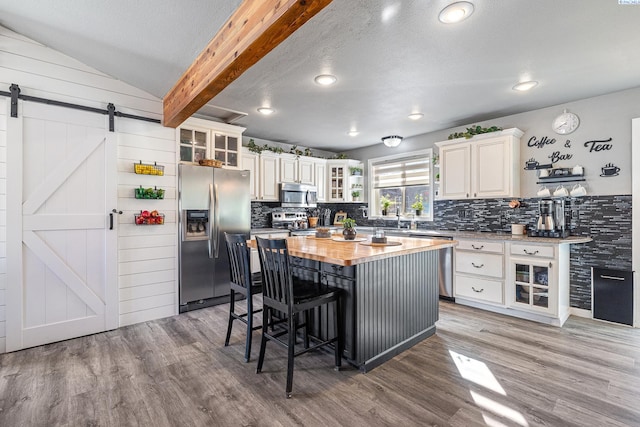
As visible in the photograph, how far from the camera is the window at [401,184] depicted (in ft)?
17.1

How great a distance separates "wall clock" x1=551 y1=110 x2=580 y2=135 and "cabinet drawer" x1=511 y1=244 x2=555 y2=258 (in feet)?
4.76

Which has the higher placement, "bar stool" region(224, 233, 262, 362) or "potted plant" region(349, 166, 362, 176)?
"potted plant" region(349, 166, 362, 176)

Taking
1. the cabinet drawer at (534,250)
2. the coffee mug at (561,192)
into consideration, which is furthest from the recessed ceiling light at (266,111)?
the coffee mug at (561,192)

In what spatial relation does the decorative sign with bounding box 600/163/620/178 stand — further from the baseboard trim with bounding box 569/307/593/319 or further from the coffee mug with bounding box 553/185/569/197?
the baseboard trim with bounding box 569/307/593/319

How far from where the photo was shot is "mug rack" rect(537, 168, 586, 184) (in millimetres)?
3541

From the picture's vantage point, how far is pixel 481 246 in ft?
12.4

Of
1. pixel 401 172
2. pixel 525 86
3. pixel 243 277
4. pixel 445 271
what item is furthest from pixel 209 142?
pixel 525 86

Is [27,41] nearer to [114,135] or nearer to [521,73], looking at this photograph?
[114,135]

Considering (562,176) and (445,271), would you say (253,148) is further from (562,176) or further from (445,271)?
(562,176)

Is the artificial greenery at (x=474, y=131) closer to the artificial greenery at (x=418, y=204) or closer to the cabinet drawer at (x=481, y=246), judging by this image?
the artificial greenery at (x=418, y=204)

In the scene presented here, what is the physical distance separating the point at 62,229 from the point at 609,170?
5.62 metres

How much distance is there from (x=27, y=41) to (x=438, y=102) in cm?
408

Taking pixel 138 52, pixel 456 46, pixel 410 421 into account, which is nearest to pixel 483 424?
pixel 410 421

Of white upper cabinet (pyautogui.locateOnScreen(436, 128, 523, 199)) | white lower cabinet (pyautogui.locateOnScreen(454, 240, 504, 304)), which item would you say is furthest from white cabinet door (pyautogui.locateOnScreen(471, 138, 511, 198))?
white lower cabinet (pyautogui.locateOnScreen(454, 240, 504, 304))
